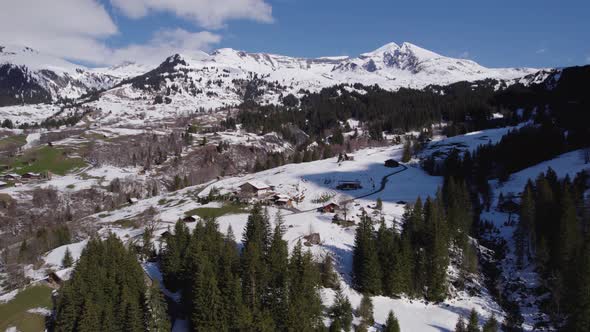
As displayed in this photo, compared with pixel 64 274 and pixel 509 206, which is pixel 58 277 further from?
pixel 509 206

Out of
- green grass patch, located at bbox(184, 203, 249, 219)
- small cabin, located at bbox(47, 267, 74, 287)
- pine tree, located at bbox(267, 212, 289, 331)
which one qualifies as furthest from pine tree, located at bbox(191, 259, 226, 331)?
green grass patch, located at bbox(184, 203, 249, 219)

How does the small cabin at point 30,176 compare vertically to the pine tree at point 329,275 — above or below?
above

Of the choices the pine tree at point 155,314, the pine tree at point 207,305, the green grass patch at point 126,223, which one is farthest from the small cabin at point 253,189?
the pine tree at point 155,314

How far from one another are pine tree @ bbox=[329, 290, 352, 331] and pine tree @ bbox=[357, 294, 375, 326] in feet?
8.00

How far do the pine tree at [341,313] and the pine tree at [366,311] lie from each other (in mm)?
2439

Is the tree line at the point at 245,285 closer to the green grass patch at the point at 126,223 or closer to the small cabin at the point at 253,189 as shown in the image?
the green grass patch at the point at 126,223

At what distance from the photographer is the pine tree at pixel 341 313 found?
56.3 metres

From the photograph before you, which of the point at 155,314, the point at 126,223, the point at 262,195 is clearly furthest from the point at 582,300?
the point at 126,223

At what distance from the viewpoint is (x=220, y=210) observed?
106 metres

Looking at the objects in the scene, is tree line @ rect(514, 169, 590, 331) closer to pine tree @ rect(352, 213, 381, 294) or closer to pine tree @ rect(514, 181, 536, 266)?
pine tree @ rect(514, 181, 536, 266)

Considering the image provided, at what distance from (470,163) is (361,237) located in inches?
3264

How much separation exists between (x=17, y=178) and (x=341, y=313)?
170m

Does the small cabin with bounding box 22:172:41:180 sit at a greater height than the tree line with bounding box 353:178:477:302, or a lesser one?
greater

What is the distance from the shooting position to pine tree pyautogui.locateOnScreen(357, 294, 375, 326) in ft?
194
